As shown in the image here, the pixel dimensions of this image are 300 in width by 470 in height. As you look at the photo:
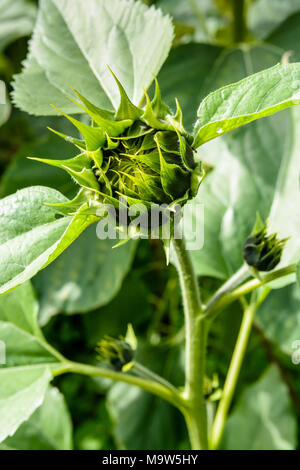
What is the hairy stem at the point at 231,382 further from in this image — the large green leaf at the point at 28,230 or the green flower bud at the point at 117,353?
the large green leaf at the point at 28,230

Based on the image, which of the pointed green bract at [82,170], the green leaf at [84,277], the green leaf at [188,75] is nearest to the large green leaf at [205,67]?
the green leaf at [188,75]

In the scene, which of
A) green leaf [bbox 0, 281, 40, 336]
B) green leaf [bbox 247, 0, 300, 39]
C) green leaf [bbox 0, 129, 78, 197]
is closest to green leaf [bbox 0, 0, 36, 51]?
green leaf [bbox 0, 129, 78, 197]

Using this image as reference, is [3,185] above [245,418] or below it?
above

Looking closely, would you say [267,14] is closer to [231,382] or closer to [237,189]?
[237,189]

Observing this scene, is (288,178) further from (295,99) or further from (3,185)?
(3,185)

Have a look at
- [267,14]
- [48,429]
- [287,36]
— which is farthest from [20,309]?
[267,14]

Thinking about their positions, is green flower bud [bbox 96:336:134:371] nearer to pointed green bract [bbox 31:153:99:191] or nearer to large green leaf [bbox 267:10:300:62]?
pointed green bract [bbox 31:153:99:191]
